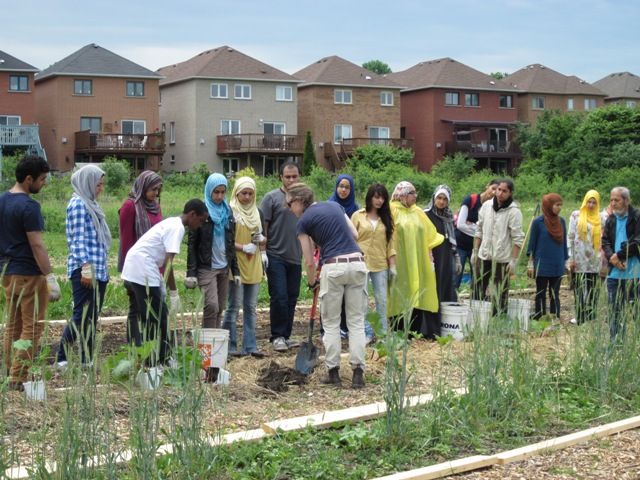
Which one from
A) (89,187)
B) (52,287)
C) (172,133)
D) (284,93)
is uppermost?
(284,93)

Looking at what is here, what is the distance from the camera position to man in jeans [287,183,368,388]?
786 cm

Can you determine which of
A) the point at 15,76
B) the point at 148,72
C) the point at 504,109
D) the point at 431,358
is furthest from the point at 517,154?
the point at 431,358

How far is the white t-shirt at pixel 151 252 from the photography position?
7656 millimetres

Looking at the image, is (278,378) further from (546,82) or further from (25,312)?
(546,82)

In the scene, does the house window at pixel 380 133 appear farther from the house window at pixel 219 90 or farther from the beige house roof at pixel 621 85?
the beige house roof at pixel 621 85

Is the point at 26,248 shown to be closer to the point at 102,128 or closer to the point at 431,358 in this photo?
the point at 431,358

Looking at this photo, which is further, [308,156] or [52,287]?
[308,156]

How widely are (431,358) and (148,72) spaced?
49.6m

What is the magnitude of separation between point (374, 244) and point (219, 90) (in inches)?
1957

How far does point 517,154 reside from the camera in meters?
64.8

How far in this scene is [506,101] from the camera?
67.5 metres

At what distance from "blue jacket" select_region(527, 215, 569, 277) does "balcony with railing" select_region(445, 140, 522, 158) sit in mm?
50630

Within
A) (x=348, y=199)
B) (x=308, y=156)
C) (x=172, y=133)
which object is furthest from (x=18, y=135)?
(x=348, y=199)

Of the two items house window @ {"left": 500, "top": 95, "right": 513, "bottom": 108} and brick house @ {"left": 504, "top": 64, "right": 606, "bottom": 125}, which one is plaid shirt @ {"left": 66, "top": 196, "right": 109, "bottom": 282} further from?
brick house @ {"left": 504, "top": 64, "right": 606, "bottom": 125}
